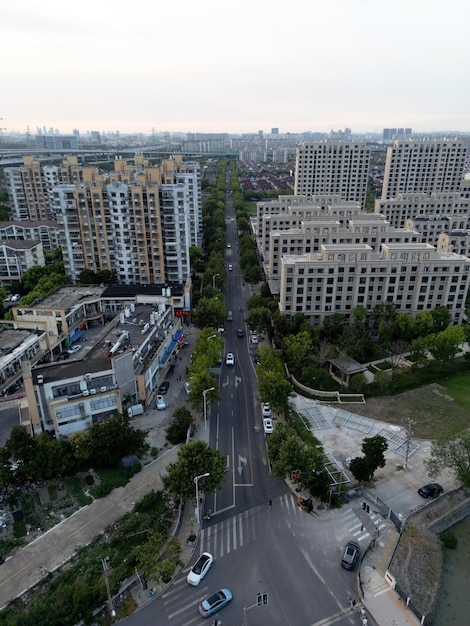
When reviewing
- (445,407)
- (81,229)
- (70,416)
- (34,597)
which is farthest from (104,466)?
(81,229)

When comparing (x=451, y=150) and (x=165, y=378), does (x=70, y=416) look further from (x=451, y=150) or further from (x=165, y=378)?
(x=451, y=150)

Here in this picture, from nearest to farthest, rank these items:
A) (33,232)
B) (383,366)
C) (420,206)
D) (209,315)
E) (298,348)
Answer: (298,348) → (383,366) → (209,315) → (33,232) → (420,206)

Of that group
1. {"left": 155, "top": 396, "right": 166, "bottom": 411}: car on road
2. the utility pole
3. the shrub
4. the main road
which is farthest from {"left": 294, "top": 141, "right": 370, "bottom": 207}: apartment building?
the shrub

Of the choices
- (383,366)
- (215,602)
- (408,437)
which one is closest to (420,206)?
(383,366)

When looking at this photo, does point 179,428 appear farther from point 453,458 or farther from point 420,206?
point 420,206

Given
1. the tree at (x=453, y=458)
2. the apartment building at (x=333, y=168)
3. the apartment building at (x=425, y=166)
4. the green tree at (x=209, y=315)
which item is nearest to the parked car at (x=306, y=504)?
the tree at (x=453, y=458)

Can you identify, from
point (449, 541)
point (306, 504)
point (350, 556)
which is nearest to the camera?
point (350, 556)

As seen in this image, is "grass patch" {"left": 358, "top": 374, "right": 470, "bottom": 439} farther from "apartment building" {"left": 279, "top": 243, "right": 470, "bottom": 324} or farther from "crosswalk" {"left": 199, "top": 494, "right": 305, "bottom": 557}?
"crosswalk" {"left": 199, "top": 494, "right": 305, "bottom": 557}
